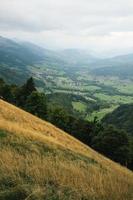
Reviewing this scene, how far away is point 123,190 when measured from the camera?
34.3 feet

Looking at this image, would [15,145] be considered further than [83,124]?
No

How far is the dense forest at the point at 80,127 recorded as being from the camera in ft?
244

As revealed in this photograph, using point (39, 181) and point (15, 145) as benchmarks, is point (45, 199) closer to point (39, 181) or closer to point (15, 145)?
point (39, 181)

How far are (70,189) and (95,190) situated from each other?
0.73 meters

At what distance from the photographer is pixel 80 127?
90375 millimetres

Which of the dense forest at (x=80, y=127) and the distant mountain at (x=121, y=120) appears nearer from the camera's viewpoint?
the dense forest at (x=80, y=127)

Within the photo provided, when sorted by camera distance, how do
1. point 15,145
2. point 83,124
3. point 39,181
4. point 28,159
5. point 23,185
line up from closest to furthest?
point 23,185 < point 39,181 < point 28,159 < point 15,145 < point 83,124

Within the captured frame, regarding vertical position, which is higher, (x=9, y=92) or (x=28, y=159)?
(x=9, y=92)

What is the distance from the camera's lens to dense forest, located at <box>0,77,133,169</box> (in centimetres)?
7431

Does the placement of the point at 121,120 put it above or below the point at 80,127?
above

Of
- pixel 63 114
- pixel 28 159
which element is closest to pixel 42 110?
pixel 63 114

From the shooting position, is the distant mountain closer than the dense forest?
No

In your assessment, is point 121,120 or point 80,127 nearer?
point 80,127

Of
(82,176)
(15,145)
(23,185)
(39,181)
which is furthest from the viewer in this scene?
(15,145)
